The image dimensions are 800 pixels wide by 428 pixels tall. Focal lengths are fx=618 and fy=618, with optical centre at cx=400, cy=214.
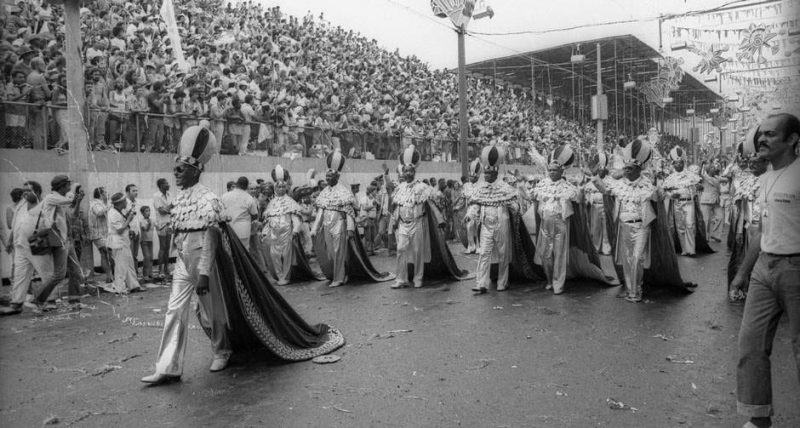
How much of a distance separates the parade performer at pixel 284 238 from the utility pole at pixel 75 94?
3065 millimetres

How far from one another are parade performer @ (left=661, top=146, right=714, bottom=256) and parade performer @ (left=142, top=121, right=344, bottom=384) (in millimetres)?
9050

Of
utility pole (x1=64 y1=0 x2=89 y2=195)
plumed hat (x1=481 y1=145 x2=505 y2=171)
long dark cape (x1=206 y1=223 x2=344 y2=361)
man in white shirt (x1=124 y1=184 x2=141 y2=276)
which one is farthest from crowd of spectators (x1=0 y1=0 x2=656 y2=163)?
plumed hat (x1=481 y1=145 x2=505 y2=171)

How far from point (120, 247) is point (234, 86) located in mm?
7740

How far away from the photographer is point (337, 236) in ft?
34.1

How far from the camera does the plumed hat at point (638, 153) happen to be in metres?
8.12

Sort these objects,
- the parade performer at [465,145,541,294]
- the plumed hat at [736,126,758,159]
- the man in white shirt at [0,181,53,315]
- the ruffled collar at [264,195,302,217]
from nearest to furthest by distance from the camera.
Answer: the plumed hat at [736,126,758,159] < the man in white shirt at [0,181,53,315] < the parade performer at [465,145,541,294] < the ruffled collar at [264,195,302,217]

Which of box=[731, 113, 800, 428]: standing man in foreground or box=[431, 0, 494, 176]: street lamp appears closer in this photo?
box=[731, 113, 800, 428]: standing man in foreground

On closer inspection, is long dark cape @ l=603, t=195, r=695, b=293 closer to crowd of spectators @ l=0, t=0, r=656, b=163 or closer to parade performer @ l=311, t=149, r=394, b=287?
parade performer @ l=311, t=149, r=394, b=287

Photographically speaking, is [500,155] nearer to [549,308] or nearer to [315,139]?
[549,308]

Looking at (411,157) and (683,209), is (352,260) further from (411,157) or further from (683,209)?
(683,209)

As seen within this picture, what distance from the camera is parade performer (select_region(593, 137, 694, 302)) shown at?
7988 millimetres

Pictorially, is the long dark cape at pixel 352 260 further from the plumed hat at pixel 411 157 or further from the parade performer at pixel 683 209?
the parade performer at pixel 683 209

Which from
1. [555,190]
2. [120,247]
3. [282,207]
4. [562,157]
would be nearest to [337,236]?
[282,207]

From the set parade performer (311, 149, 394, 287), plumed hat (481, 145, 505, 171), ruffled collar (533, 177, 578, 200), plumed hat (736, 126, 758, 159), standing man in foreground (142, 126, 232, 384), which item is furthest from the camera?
parade performer (311, 149, 394, 287)
